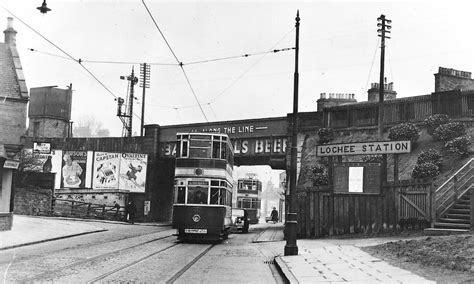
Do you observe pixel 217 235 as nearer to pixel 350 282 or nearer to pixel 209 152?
pixel 209 152

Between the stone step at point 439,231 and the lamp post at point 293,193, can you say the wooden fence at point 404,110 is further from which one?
the lamp post at point 293,193

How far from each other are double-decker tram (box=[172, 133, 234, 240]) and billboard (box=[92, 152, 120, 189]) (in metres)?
22.1

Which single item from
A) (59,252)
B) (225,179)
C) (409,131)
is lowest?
(59,252)

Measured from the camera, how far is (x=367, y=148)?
21000mm

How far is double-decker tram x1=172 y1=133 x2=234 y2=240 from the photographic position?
67.7ft

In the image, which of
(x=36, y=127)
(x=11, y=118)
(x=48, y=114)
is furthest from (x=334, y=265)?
(x=36, y=127)

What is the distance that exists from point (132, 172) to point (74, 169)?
4.73 meters

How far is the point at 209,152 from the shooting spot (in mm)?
20906

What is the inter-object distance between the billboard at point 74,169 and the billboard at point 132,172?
3127 mm

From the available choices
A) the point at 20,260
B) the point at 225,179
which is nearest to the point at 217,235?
the point at 225,179

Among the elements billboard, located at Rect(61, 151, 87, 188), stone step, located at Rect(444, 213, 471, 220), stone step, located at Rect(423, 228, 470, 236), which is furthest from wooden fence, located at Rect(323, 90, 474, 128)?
billboard, located at Rect(61, 151, 87, 188)

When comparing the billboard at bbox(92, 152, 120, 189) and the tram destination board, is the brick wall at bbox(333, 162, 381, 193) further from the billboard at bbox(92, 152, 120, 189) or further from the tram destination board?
the billboard at bbox(92, 152, 120, 189)

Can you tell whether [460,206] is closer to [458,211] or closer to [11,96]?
[458,211]

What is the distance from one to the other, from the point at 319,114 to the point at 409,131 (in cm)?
695
